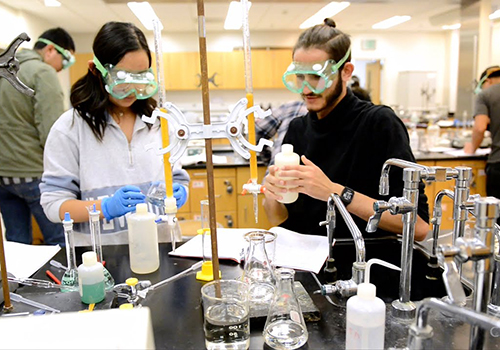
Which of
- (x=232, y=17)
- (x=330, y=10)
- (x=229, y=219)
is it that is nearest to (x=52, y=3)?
(x=232, y=17)

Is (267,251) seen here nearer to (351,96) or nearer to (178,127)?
(178,127)

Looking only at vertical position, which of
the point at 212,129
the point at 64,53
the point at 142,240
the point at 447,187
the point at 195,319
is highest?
the point at 64,53

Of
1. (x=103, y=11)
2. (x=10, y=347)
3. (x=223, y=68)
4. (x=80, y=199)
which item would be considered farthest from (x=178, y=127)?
(x=223, y=68)

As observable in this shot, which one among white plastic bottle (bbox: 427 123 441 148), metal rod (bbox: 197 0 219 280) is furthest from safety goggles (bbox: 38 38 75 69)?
white plastic bottle (bbox: 427 123 441 148)

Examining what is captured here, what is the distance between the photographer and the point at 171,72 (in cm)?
895

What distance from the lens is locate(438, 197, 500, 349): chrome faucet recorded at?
2.29 ft

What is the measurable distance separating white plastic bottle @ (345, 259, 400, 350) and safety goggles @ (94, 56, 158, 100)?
1.13 meters

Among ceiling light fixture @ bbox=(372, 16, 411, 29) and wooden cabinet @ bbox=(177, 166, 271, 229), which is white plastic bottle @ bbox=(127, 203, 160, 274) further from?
ceiling light fixture @ bbox=(372, 16, 411, 29)

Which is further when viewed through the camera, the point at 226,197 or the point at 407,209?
the point at 226,197

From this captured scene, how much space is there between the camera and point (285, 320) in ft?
3.28

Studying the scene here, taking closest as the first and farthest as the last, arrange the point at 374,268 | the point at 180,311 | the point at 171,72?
the point at 180,311, the point at 374,268, the point at 171,72

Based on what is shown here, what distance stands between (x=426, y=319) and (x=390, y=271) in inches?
26.8

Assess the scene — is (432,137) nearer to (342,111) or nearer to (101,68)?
(342,111)

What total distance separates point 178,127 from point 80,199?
100 cm
